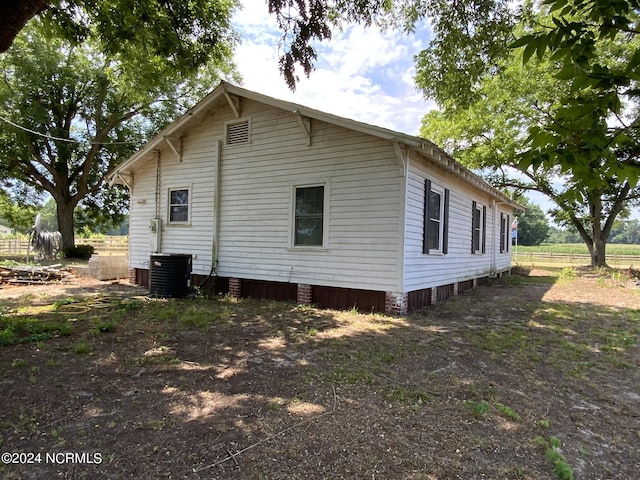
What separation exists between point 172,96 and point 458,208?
1663cm

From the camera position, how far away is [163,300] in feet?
25.9

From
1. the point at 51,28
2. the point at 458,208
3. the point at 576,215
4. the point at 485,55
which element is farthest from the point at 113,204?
the point at 576,215

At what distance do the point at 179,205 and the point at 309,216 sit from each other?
3899 mm

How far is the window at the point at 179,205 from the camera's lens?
31.6 feet

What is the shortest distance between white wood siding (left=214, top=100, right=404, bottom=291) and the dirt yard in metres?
1.31

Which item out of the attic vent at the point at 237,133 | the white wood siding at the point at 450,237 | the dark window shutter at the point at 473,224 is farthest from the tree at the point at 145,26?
the dark window shutter at the point at 473,224

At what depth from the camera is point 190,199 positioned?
941cm

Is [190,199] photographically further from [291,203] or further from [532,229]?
[532,229]

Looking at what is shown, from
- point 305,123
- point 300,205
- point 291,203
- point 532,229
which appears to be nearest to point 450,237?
point 300,205

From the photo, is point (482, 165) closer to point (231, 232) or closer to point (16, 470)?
point (231, 232)

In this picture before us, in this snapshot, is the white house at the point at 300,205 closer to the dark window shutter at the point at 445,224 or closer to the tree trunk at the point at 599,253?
the dark window shutter at the point at 445,224

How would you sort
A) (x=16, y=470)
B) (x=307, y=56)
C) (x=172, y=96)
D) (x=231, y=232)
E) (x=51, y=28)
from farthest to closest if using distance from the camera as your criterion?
(x=172, y=96) → (x=231, y=232) → (x=51, y=28) → (x=307, y=56) → (x=16, y=470)

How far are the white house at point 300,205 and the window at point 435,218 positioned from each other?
4 centimetres

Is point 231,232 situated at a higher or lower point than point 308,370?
higher
